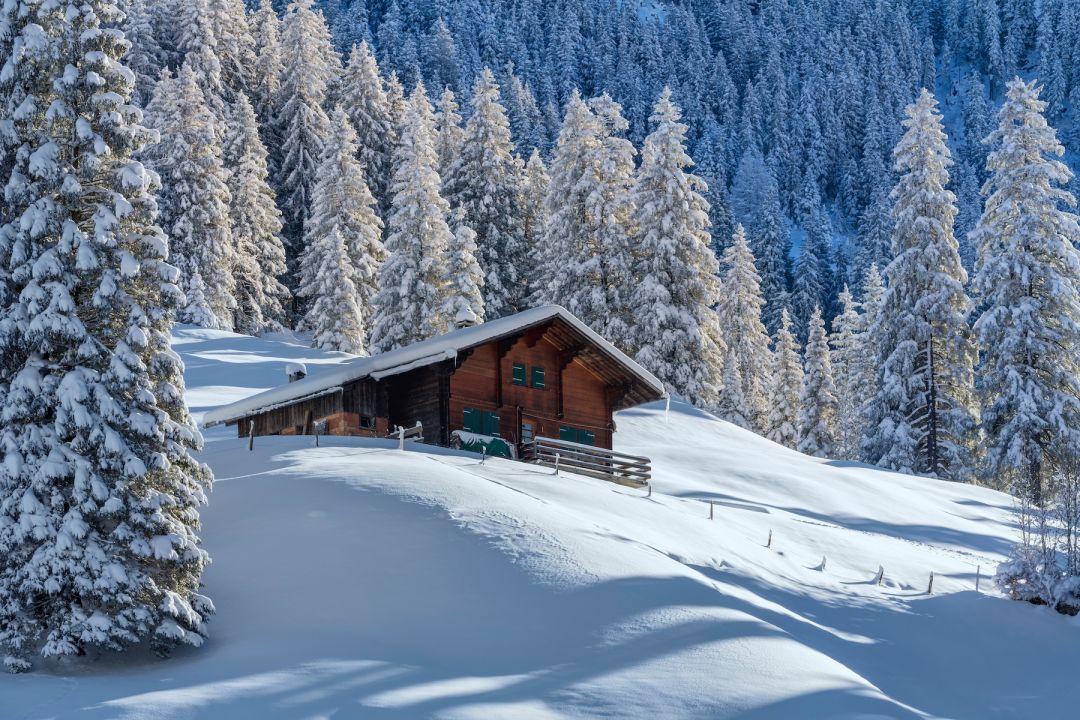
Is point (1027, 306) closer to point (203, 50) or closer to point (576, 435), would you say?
point (576, 435)

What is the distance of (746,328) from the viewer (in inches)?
3236

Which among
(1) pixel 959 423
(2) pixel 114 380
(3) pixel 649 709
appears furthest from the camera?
(1) pixel 959 423

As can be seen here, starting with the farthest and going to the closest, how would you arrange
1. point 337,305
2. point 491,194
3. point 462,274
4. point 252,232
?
point 252,232
point 491,194
point 337,305
point 462,274

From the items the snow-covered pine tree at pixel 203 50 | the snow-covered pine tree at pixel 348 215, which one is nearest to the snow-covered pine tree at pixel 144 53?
the snow-covered pine tree at pixel 203 50

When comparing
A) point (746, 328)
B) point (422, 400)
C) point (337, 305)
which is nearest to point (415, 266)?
point (337, 305)

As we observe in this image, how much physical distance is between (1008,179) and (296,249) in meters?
53.5

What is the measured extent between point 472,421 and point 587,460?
3537 mm

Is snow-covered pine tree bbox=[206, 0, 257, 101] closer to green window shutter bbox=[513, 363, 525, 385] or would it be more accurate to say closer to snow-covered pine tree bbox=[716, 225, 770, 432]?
snow-covered pine tree bbox=[716, 225, 770, 432]

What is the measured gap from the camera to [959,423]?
53406mm

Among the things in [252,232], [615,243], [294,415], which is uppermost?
[252,232]

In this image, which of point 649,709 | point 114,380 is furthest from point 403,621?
point 114,380

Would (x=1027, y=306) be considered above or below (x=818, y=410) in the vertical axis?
above

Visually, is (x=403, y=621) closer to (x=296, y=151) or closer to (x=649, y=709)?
(x=649, y=709)

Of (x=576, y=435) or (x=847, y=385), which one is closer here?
(x=576, y=435)
